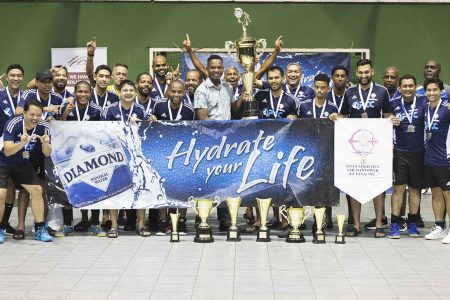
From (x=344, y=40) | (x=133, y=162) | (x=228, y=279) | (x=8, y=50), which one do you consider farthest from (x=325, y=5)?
(x=228, y=279)

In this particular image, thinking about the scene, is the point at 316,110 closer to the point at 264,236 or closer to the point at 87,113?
the point at 264,236

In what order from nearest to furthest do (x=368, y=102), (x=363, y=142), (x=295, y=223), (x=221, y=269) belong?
(x=221, y=269), (x=295, y=223), (x=363, y=142), (x=368, y=102)

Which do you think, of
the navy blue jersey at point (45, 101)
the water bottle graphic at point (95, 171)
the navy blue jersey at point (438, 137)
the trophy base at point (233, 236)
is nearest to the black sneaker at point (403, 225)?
the navy blue jersey at point (438, 137)

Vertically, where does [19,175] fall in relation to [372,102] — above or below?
below

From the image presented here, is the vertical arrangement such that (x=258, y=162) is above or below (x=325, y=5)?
below

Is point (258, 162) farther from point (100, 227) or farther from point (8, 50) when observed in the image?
point (8, 50)

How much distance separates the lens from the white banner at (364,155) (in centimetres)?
988

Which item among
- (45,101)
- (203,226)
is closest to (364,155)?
(203,226)

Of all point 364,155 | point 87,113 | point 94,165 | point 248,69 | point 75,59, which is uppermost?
point 75,59

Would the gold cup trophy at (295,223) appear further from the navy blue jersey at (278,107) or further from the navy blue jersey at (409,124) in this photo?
the navy blue jersey at (409,124)

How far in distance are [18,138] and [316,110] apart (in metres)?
3.59

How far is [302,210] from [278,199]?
0.46 meters

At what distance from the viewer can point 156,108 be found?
33.8ft

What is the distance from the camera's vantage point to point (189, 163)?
10.1 meters
